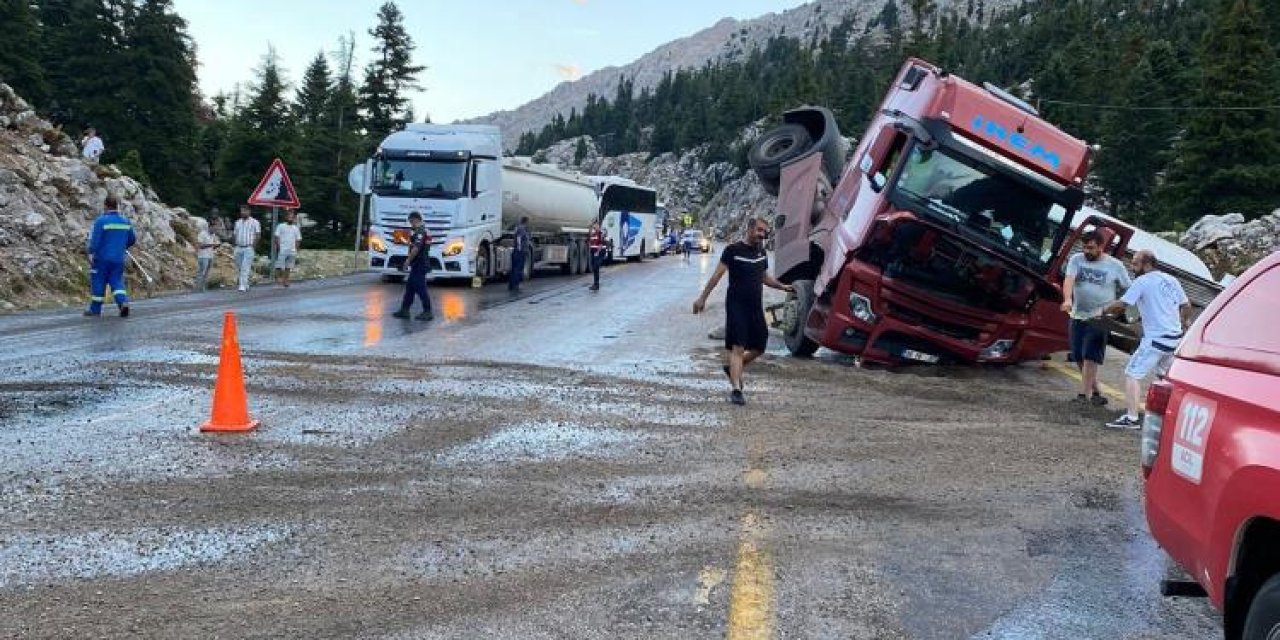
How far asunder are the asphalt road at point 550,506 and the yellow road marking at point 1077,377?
1.25 m

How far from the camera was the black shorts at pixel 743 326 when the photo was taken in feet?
30.4

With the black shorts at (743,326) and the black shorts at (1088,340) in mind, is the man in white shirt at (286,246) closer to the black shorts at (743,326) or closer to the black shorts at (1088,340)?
the black shorts at (743,326)

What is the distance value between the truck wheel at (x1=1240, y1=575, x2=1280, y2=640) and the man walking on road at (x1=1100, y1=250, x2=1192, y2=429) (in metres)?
6.60

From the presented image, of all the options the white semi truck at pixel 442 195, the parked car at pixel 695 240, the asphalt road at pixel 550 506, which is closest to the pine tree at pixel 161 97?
the parked car at pixel 695 240

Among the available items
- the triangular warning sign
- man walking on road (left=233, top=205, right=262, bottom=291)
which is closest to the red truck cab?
man walking on road (left=233, top=205, right=262, bottom=291)

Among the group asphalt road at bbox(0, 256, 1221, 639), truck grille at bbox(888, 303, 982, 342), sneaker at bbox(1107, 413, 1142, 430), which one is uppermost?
truck grille at bbox(888, 303, 982, 342)

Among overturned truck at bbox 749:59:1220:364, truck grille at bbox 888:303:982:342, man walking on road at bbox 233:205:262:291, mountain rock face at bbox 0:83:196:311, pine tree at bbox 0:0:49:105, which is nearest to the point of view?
overturned truck at bbox 749:59:1220:364

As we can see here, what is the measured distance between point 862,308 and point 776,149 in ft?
18.4

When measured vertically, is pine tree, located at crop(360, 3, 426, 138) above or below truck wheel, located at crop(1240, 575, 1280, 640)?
above

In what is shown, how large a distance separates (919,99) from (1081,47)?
102479 mm

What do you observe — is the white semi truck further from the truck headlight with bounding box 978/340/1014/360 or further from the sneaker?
the sneaker

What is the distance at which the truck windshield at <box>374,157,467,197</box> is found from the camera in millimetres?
22203

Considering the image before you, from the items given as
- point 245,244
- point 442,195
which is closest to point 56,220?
point 245,244

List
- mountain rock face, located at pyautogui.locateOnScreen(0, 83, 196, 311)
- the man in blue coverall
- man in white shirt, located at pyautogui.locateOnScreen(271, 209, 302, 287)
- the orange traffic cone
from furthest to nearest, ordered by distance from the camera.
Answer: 1. man in white shirt, located at pyautogui.locateOnScreen(271, 209, 302, 287)
2. mountain rock face, located at pyautogui.locateOnScreen(0, 83, 196, 311)
3. the man in blue coverall
4. the orange traffic cone
